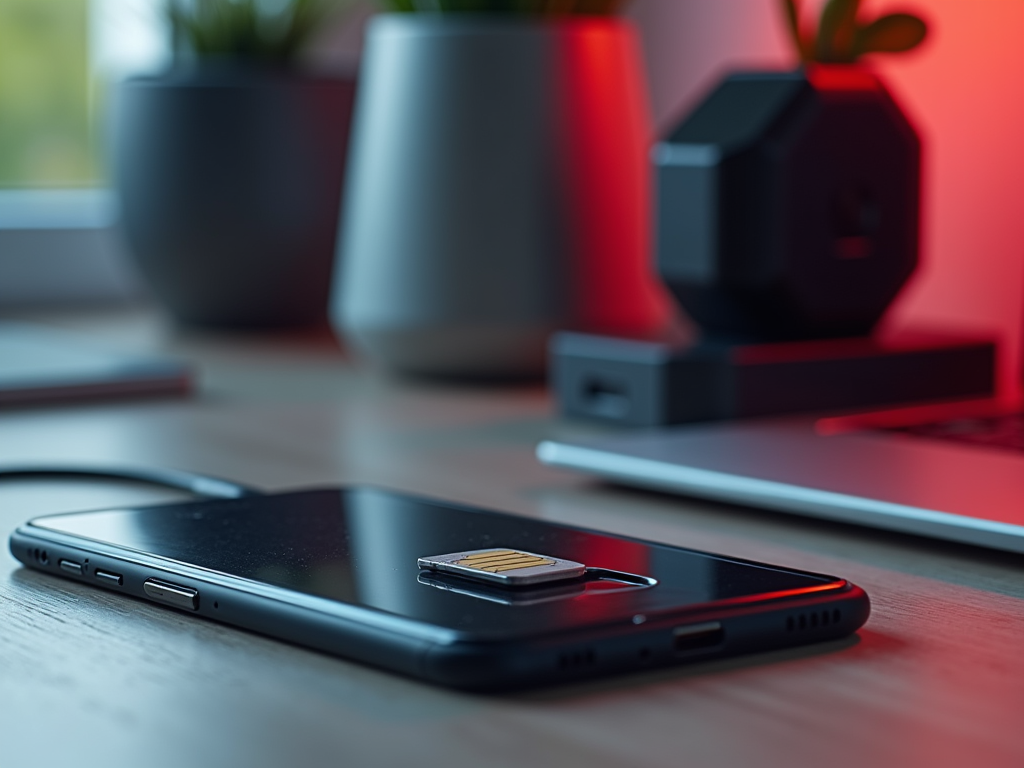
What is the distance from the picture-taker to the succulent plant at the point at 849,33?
85cm

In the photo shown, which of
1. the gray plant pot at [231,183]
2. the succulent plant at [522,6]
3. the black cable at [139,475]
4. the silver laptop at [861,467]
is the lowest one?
the black cable at [139,475]

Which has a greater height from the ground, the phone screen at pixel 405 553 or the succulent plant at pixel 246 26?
the succulent plant at pixel 246 26

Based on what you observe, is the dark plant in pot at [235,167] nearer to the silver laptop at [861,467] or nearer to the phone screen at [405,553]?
the silver laptop at [861,467]

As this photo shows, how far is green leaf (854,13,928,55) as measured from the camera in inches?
33.6

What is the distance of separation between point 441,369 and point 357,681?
642 millimetres

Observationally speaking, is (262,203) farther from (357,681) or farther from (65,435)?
(357,681)

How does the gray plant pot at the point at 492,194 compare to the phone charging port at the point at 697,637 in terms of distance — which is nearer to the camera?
the phone charging port at the point at 697,637

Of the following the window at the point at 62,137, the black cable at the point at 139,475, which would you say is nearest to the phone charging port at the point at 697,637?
the black cable at the point at 139,475

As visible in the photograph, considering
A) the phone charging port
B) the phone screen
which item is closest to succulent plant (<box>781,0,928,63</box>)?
the phone screen

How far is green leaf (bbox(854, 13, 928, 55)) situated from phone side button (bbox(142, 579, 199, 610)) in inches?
22.0

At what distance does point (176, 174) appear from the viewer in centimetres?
131

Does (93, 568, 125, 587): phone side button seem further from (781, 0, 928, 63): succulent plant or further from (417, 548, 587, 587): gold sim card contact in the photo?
(781, 0, 928, 63): succulent plant

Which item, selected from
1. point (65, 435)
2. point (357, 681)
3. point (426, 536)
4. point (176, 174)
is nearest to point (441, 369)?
point (65, 435)

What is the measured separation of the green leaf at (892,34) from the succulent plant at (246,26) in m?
0.63
